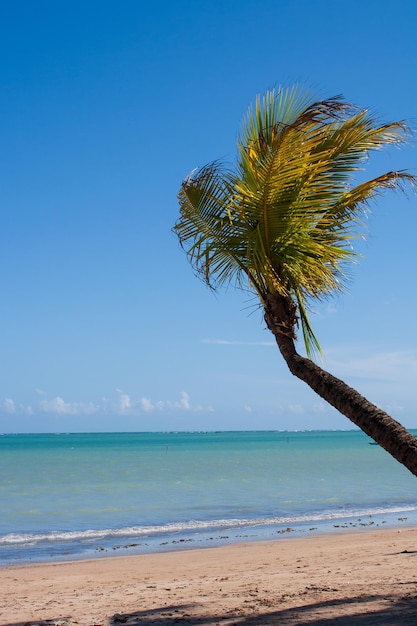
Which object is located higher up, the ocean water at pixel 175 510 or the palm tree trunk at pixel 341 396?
the palm tree trunk at pixel 341 396

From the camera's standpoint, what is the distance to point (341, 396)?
17.6 feet

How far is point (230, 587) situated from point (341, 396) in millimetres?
3834

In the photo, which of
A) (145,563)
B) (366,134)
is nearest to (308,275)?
(366,134)

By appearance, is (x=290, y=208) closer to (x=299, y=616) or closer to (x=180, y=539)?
(x=299, y=616)

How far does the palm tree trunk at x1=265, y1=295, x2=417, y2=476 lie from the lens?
4895mm

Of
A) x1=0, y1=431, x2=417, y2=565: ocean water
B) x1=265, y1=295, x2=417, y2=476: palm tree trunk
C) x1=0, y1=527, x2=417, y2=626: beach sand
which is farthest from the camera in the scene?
x1=0, y1=431, x2=417, y2=565: ocean water

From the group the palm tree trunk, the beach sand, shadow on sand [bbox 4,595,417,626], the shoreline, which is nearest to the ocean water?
the shoreline

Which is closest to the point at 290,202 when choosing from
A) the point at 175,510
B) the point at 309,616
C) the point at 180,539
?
the point at 309,616

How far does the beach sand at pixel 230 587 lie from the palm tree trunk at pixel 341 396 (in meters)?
1.49

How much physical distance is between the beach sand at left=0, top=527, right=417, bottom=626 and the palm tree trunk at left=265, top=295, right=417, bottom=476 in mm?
1494

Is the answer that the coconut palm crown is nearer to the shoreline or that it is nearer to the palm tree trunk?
the palm tree trunk

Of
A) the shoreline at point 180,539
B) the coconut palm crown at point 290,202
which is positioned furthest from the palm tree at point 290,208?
the shoreline at point 180,539

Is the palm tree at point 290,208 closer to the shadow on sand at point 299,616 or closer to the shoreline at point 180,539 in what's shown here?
the shadow on sand at point 299,616

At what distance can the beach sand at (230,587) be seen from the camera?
6.12 metres
